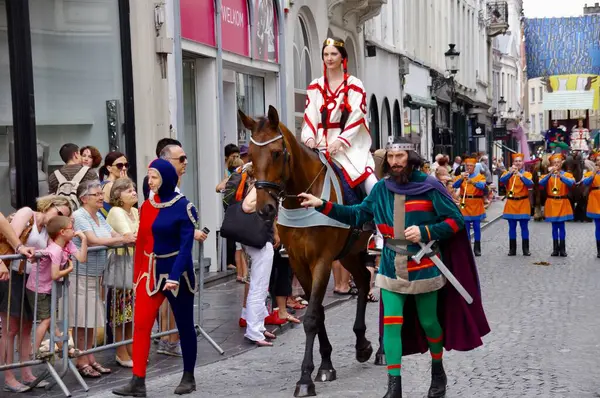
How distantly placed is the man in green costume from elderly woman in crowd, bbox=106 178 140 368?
2279mm

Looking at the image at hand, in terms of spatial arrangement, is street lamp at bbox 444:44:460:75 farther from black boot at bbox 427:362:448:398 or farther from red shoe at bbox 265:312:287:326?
black boot at bbox 427:362:448:398

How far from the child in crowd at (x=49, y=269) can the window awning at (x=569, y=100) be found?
66717mm

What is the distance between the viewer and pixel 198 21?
1631 centimetres

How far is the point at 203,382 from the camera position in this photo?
8.70 m

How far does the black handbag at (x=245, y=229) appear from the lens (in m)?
10.6

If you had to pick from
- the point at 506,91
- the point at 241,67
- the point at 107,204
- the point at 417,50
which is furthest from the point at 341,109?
the point at 506,91

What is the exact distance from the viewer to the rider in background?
9461mm

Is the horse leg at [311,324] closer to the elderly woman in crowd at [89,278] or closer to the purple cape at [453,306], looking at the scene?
the purple cape at [453,306]

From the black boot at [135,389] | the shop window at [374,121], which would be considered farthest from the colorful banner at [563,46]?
the black boot at [135,389]

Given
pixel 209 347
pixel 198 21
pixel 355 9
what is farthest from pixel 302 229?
pixel 355 9

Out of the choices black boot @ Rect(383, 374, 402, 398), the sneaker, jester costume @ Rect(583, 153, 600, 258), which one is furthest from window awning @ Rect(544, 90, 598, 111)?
black boot @ Rect(383, 374, 402, 398)

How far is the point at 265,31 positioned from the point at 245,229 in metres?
9.62

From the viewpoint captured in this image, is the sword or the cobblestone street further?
the cobblestone street

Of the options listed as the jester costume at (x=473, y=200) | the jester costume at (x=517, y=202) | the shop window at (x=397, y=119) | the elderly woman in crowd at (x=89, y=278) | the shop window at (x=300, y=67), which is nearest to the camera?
the elderly woman in crowd at (x=89, y=278)
